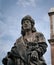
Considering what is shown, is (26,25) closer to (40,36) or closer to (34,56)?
(40,36)

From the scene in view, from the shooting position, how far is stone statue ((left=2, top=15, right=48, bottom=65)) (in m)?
10.6

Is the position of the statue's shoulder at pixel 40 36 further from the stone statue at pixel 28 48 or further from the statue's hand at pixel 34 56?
the statue's hand at pixel 34 56

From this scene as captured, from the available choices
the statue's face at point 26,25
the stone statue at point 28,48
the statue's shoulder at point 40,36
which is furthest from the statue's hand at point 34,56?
the statue's face at point 26,25

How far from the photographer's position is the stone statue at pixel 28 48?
10617 millimetres

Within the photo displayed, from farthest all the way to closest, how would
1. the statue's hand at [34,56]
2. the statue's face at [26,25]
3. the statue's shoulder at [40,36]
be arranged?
1. the statue's face at [26,25]
2. the statue's shoulder at [40,36]
3. the statue's hand at [34,56]

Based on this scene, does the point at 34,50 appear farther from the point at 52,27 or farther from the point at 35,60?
the point at 52,27

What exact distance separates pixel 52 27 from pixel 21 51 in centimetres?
2675

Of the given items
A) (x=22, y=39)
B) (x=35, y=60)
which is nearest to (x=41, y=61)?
(x=35, y=60)

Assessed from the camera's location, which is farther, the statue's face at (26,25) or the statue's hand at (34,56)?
the statue's face at (26,25)

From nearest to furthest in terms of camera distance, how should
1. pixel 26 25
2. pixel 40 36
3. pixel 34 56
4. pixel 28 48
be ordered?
1. pixel 34 56
2. pixel 28 48
3. pixel 40 36
4. pixel 26 25

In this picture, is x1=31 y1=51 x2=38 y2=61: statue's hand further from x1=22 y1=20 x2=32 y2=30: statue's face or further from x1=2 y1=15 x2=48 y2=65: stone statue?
x1=22 y1=20 x2=32 y2=30: statue's face

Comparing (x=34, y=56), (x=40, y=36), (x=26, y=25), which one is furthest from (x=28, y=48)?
(x=26, y=25)

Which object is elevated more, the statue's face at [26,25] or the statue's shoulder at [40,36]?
the statue's face at [26,25]

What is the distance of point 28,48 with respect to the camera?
10.8 m
